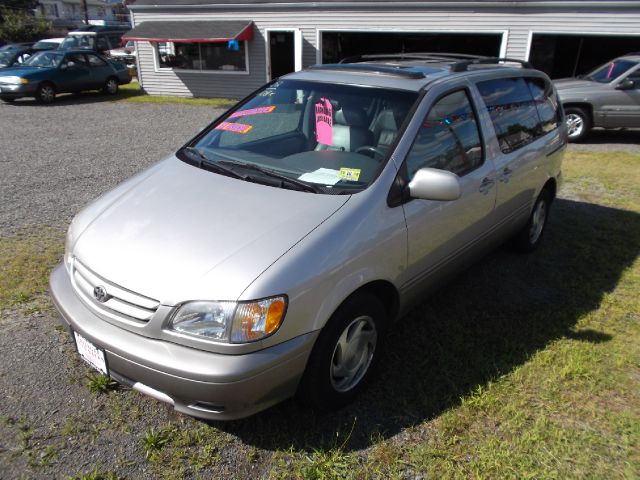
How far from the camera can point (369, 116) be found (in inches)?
126

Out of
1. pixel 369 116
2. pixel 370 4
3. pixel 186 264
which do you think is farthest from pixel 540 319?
pixel 370 4

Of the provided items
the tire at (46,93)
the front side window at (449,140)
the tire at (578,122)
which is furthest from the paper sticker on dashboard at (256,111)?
the tire at (46,93)

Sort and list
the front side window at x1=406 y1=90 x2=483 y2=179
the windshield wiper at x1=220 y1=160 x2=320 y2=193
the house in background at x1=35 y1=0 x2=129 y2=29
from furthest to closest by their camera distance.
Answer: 1. the house in background at x1=35 y1=0 x2=129 y2=29
2. the front side window at x1=406 y1=90 x2=483 y2=179
3. the windshield wiper at x1=220 y1=160 x2=320 y2=193

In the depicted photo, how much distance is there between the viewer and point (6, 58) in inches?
799

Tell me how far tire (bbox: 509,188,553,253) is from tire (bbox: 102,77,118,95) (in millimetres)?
15607

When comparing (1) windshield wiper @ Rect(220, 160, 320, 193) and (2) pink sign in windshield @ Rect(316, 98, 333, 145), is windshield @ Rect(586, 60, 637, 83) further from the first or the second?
(1) windshield wiper @ Rect(220, 160, 320, 193)

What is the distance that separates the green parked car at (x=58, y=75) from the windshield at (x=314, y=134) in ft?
44.1

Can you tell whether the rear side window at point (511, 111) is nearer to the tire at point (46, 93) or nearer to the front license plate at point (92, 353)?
the front license plate at point (92, 353)

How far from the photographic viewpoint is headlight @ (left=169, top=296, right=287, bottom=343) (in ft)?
7.16

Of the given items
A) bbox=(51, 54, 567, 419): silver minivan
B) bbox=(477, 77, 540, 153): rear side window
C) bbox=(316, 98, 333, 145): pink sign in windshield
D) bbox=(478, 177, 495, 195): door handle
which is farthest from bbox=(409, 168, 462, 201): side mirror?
bbox=(477, 77, 540, 153): rear side window

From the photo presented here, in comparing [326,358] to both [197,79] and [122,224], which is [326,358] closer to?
[122,224]

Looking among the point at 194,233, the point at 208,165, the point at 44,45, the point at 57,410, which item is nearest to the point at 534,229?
the point at 208,165

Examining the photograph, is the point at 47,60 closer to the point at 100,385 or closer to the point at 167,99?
the point at 167,99

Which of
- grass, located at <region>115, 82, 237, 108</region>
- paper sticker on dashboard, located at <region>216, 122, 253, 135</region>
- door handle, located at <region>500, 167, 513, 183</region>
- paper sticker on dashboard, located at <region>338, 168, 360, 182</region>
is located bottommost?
grass, located at <region>115, 82, 237, 108</region>
